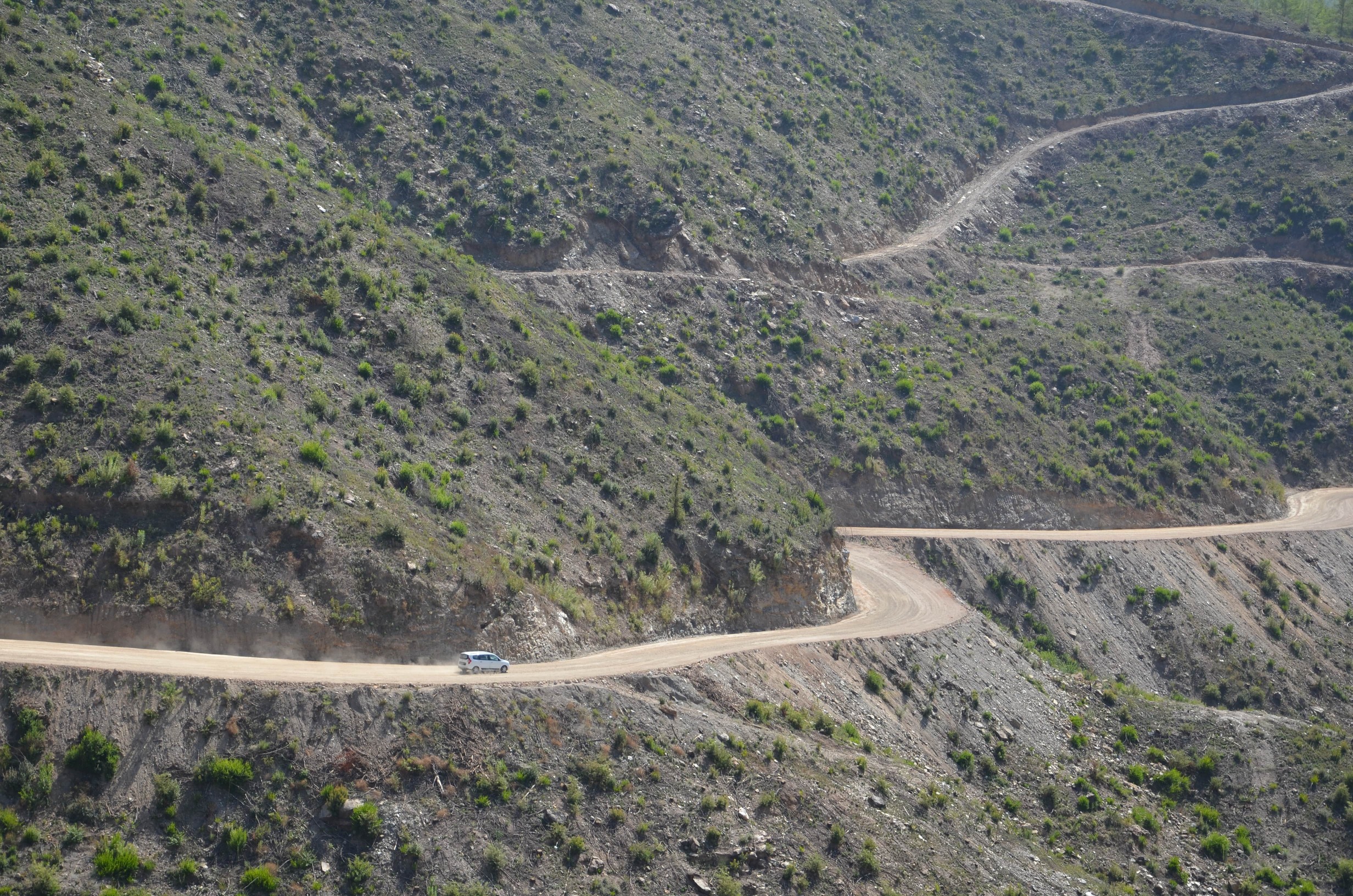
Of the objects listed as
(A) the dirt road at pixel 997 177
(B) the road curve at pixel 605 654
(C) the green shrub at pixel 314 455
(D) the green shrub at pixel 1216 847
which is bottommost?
(B) the road curve at pixel 605 654

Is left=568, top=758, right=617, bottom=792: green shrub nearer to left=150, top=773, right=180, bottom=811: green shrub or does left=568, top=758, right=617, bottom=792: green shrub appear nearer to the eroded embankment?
left=150, top=773, right=180, bottom=811: green shrub

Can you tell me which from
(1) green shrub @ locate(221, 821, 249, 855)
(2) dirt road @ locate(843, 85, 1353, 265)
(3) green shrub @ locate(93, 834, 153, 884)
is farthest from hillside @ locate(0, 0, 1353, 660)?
(3) green shrub @ locate(93, 834, 153, 884)

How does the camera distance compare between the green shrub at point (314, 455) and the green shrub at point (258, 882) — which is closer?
the green shrub at point (258, 882)

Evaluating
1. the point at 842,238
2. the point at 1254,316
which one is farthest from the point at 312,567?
the point at 1254,316

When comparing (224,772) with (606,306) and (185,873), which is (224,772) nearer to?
(185,873)

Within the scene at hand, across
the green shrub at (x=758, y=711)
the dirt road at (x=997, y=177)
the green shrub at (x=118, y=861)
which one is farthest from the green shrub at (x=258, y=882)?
the dirt road at (x=997, y=177)

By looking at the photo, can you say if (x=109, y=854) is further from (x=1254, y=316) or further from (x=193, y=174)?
(x=1254, y=316)

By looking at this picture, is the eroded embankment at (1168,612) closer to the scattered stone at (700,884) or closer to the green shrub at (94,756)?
the scattered stone at (700,884)
